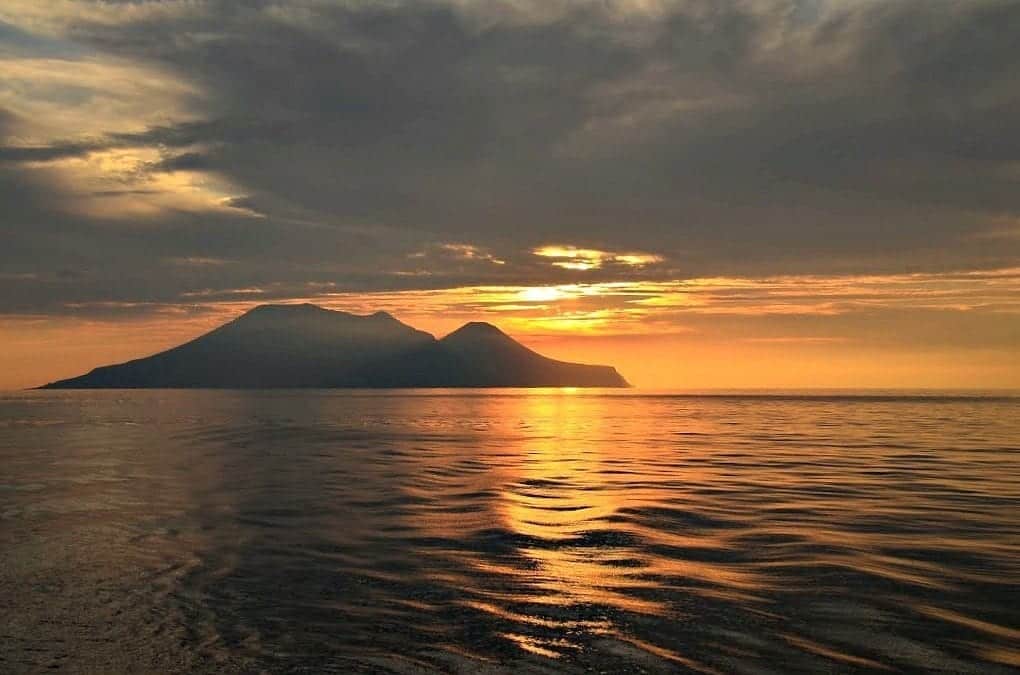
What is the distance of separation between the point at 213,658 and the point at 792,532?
52.6 ft

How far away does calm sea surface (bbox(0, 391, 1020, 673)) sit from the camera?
40.1 feet

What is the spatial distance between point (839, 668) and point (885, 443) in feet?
169

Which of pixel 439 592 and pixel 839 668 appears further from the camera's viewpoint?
pixel 439 592

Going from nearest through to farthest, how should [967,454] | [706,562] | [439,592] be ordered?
[439,592], [706,562], [967,454]

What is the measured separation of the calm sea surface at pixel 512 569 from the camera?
481 inches

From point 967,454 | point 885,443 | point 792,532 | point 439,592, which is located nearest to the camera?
point 439,592

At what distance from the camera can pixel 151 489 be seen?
33031mm

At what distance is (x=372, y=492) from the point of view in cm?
3212

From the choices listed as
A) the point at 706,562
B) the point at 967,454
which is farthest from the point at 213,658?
the point at 967,454

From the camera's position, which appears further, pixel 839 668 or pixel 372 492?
pixel 372 492

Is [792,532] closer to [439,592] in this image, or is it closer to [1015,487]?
[439,592]

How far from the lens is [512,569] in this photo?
17.9 m

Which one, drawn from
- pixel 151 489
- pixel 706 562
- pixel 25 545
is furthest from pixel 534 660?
pixel 151 489

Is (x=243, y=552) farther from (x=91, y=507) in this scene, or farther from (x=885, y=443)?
(x=885, y=443)
